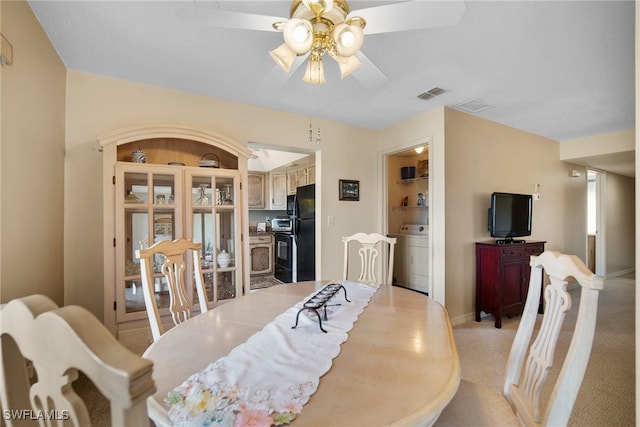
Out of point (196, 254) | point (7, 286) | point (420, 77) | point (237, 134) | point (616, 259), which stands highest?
point (420, 77)

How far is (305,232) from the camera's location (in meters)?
3.97

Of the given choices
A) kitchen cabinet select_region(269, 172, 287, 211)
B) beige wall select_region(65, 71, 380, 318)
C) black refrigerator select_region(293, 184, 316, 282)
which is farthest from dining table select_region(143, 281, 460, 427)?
kitchen cabinet select_region(269, 172, 287, 211)

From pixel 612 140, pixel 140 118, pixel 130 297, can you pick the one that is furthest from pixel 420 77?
pixel 612 140

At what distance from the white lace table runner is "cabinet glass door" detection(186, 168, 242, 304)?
1392mm

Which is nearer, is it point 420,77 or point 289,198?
point 420,77

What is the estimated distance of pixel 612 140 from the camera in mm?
3779

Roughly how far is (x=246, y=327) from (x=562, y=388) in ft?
3.55

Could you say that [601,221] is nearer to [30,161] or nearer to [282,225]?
[282,225]

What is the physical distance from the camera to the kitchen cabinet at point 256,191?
541 cm

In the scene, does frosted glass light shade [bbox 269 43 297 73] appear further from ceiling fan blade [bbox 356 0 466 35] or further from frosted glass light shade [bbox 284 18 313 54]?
ceiling fan blade [bbox 356 0 466 35]

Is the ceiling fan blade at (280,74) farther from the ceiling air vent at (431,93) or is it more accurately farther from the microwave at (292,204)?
the microwave at (292,204)

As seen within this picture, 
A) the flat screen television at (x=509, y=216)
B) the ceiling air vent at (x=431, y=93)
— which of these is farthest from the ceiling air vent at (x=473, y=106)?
the flat screen television at (x=509, y=216)

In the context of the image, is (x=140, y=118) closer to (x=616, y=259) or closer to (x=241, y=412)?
(x=241, y=412)

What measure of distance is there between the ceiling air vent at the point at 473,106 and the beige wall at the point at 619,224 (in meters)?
4.53
